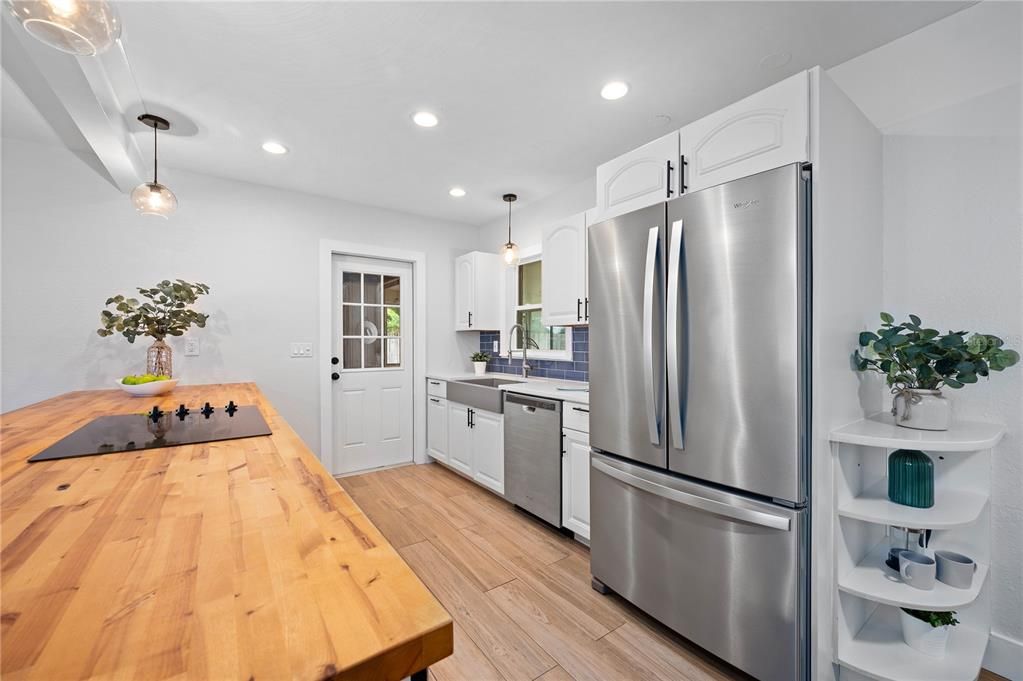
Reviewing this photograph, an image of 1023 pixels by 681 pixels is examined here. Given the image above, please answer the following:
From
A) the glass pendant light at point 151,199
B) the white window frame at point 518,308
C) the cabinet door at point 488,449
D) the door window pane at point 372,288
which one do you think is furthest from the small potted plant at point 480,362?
the glass pendant light at point 151,199

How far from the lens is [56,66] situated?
5.44ft

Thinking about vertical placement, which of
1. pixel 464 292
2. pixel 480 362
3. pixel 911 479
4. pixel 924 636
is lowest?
pixel 924 636

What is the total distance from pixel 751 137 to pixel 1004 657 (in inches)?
83.7

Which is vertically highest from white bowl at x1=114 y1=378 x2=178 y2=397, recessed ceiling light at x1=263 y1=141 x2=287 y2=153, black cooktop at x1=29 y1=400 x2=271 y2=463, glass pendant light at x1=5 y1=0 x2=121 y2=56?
recessed ceiling light at x1=263 y1=141 x2=287 y2=153

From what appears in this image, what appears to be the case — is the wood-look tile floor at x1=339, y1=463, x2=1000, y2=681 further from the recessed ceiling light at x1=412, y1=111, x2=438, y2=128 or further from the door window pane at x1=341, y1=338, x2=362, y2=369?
the recessed ceiling light at x1=412, y1=111, x2=438, y2=128

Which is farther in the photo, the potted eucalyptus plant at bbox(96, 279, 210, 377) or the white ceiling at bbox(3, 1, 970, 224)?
the potted eucalyptus plant at bbox(96, 279, 210, 377)

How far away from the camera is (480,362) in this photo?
4406 millimetres

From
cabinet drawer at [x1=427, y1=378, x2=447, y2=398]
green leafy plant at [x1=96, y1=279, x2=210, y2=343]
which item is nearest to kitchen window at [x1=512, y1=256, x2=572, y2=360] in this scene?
cabinet drawer at [x1=427, y1=378, x2=447, y2=398]

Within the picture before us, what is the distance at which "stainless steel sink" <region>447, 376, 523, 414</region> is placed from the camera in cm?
325

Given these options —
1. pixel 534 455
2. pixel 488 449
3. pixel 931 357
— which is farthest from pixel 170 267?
pixel 931 357

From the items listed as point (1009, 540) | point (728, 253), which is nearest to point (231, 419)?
point (728, 253)

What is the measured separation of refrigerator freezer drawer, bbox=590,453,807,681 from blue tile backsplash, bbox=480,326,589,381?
1457 millimetres

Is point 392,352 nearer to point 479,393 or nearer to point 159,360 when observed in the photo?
point 479,393

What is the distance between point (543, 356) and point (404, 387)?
1469 millimetres
